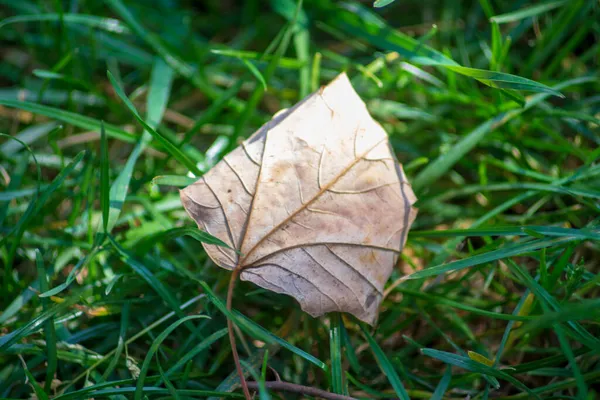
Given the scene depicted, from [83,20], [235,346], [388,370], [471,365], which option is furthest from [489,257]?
[83,20]

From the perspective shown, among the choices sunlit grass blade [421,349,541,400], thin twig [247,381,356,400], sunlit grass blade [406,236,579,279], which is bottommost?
thin twig [247,381,356,400]

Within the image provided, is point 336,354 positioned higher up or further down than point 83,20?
further down

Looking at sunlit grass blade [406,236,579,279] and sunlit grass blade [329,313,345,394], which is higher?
sunlit grass blade [406,236,579,279]

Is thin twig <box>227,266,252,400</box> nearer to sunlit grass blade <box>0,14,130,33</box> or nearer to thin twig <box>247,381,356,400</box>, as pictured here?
thin twig <box>247,381,356,400</box>

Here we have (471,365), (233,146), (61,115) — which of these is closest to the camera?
(471,365)

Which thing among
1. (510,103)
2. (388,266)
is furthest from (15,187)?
(510,103)

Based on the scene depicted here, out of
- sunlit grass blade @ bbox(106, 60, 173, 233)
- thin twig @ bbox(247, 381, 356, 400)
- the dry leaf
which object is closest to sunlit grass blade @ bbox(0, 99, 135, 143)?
sunlit grass blade @ bbox(106, 60, 173, 233)

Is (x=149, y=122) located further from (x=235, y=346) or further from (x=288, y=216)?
(x=235, y=346)

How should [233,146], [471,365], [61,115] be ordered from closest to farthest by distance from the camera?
[471,365] → [61,115] → [233,146]
